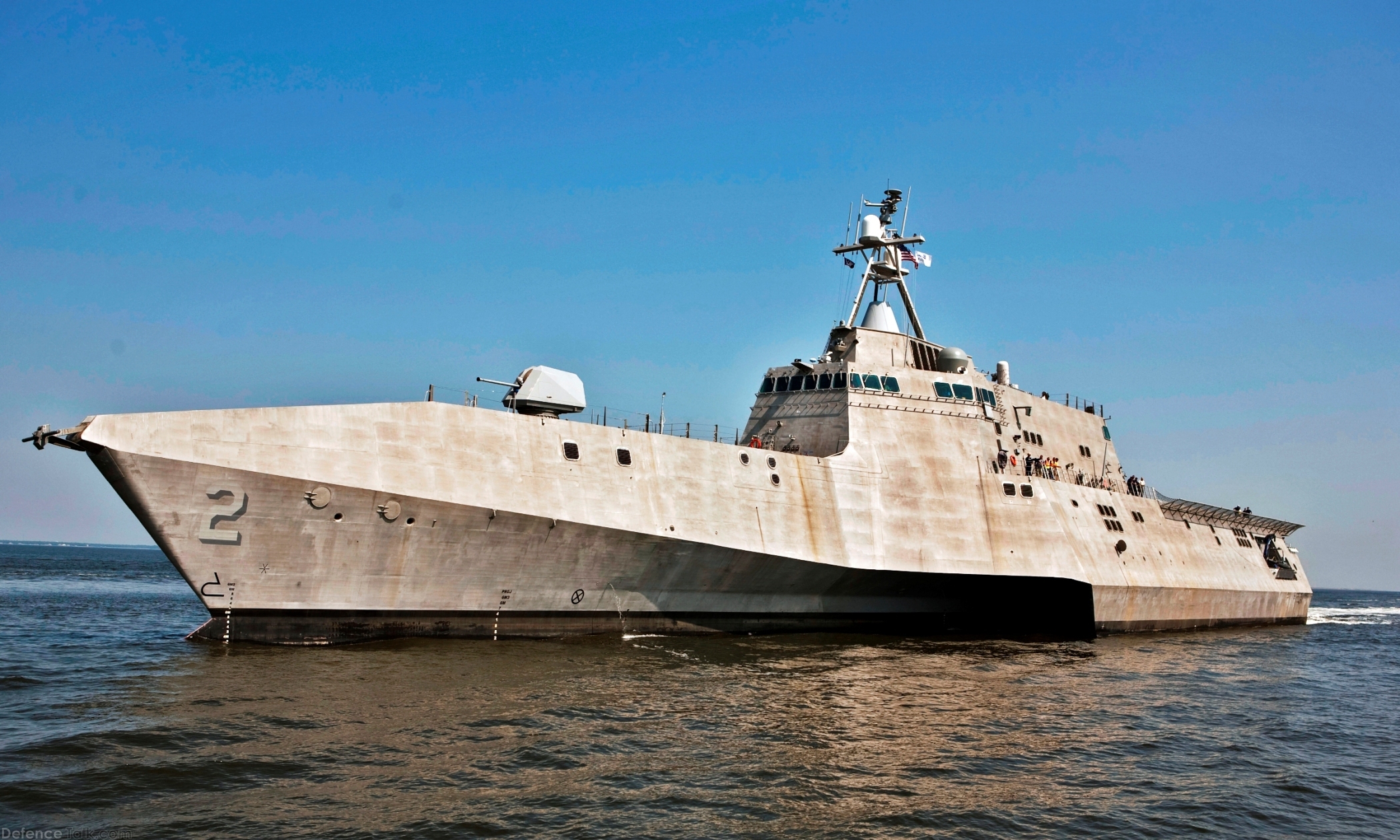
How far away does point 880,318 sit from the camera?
2875 centimetres

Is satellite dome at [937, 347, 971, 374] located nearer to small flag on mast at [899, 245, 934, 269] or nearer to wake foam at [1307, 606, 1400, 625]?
small flag on mast at [899, 245, 934, 269]

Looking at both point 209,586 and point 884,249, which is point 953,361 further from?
point 209,586

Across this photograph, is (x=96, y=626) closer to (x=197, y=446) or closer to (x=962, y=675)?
(x=197, y=446)

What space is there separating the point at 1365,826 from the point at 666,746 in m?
8.45

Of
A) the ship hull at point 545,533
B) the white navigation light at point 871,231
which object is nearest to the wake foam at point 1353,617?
the ship hull at point 545,533

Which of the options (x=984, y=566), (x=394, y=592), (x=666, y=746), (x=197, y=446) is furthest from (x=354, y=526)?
(x=984, y=566)

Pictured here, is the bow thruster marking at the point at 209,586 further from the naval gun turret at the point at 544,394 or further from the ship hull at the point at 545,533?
the naval gun turret at the point at 544,394

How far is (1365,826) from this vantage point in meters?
11.2

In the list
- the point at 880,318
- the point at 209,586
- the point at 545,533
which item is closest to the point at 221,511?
the point at 209,586

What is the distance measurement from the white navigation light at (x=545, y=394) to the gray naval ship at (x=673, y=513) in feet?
0.17

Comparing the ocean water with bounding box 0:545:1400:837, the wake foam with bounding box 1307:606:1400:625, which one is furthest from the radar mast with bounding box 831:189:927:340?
the wake foam with bounding box 1307:606:1400:625

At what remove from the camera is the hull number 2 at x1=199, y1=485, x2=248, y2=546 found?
16219 mm

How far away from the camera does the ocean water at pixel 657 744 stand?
9.71m

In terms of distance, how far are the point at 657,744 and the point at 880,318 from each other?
18.8m
